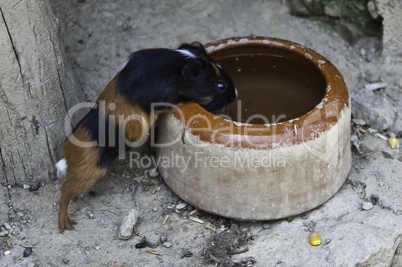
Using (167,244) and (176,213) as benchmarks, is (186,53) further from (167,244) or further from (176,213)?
(167,244)

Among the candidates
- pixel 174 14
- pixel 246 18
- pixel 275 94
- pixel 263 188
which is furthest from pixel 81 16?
pixel 263 188

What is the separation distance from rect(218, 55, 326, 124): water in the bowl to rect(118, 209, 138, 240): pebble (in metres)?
0.83

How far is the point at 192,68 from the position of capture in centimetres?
358

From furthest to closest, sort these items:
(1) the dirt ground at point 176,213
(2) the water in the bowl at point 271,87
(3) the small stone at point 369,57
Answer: (3) the small stone at point 369,57
(2) the water in the bowl at point 271,87
(1) the dirt ground at point 176,213

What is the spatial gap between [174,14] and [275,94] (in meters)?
1.11

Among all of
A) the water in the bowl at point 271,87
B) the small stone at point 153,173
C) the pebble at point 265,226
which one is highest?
the water in the bowl at point 271,87

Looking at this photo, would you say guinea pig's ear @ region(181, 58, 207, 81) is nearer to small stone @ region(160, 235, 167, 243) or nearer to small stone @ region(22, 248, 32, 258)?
small stone @ region(160, 235, 167, 243)

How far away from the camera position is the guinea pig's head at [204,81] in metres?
3.60

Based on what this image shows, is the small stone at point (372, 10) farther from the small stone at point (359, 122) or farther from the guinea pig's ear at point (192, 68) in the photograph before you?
the guinea pig's ear at point (192, 68)

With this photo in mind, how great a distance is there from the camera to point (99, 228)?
12.2 feet

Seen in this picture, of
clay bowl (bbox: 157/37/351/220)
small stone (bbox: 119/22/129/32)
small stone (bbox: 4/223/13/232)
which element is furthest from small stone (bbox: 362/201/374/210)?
small stone (bbox: 119/22/129/32)

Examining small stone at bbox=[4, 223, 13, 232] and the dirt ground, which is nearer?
the dirt ground

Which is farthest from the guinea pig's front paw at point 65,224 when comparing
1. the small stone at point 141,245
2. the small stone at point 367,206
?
the small stone at point 367,206

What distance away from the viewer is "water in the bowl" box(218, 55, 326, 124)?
396 cm
